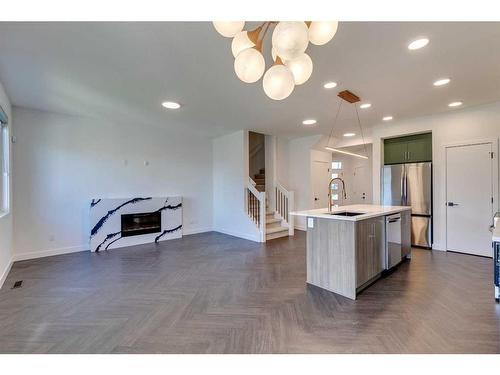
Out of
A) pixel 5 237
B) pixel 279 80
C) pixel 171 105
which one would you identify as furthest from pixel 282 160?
pixel 5 237

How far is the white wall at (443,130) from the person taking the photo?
4.05 meters

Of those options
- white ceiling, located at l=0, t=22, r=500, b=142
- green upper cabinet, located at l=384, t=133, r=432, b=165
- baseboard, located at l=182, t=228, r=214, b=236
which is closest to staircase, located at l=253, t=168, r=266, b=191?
baseboard, located at l=182, t=228, r=214, b=236

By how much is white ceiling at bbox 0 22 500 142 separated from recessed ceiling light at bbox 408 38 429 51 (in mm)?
50

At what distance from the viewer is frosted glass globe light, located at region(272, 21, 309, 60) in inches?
47.3

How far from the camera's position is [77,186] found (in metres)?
4.73

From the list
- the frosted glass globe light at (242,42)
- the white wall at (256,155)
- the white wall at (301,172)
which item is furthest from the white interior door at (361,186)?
the frosted glass globe light at (242,42)

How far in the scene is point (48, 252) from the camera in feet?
14.5

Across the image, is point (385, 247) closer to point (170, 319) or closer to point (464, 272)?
point (464, 272)

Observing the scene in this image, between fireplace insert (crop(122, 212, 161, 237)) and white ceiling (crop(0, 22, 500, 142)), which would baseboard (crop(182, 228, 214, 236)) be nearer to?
fireplace insert (crop(122, 212, 161, 237))

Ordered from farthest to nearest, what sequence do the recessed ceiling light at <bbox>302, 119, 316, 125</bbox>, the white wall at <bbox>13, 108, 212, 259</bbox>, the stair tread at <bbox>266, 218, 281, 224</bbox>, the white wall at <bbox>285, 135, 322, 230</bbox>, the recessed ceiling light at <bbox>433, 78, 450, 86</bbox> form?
the white wall at <bbox>285, 135, 322, 230</bbox> < the stair tread at <bbox>266, 218, 281, 224</bbox> < the recessed ceiling light at <bbox>302, 119, 316, 125</bbox> < the white wall at <bbox>13, 108, 212, 259</bbox> < the recessed ceiling light at <bbox>433, 78, 450, 86</bbox>

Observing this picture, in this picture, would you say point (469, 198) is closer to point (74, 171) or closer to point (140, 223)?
point (140, 223)

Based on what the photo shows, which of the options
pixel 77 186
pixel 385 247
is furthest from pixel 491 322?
pixel 77 186

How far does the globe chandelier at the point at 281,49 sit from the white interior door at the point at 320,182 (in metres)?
5.36

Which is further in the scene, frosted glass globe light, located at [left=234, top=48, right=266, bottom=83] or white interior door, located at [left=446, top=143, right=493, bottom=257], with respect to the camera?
white interior door, located at [left=446, top=143, right=493, bottom=257]
